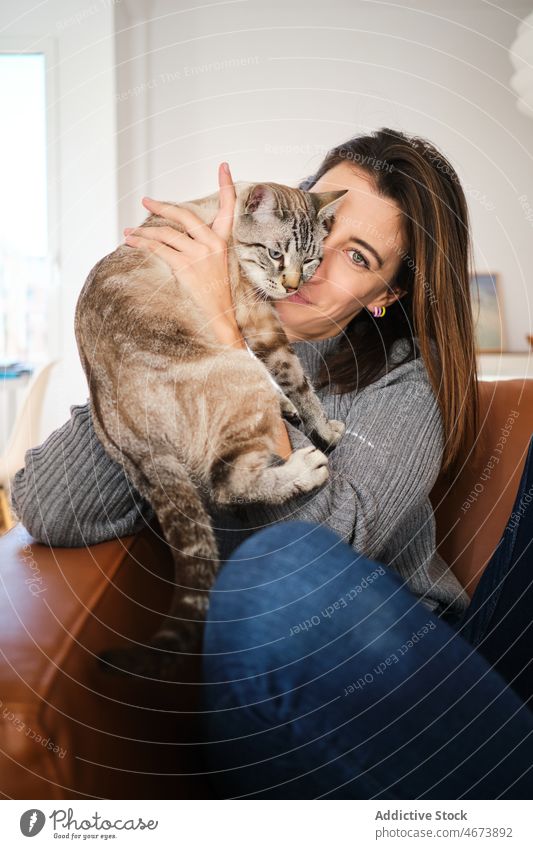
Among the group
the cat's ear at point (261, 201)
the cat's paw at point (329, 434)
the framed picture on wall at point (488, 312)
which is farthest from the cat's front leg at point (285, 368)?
the framed picture on wall at point (488, 312)

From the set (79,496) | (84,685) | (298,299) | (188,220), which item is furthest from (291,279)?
(84,685)

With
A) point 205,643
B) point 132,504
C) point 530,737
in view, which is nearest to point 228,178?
point 132,504

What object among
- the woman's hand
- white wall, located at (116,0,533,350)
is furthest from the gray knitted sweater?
white wall, located at (116,0,533,350)

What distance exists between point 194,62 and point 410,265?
0.36 metres

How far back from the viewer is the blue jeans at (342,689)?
1.94 ft

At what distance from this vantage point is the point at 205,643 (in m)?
0.63

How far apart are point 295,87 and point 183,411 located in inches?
17.7

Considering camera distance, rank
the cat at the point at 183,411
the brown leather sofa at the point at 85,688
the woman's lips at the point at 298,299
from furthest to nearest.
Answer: the woman's lips at the point at 298,299 < the cat at the point at 183,411 < the brown leather sofa at the point at 85,688

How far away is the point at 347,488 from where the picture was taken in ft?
2.35

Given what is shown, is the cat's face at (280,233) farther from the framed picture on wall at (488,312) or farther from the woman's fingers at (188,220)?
the framed picture on wall at (488,312)

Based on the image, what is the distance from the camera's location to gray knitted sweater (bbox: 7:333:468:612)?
707mm

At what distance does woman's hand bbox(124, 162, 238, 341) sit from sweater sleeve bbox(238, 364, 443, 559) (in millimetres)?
148
